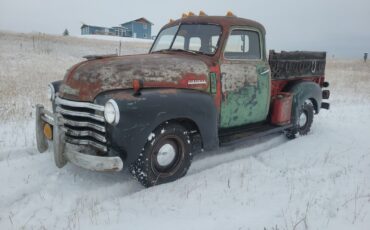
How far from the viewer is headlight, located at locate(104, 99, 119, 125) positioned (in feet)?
11.4

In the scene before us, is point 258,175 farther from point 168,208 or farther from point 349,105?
point 349,105

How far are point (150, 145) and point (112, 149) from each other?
0.43m

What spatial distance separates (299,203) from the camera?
12.2 ft

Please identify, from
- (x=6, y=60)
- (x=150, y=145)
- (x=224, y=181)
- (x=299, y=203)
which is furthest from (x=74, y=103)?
(x=6, y=60)

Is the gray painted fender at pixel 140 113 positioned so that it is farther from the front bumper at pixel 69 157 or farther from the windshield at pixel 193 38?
the windshield at pixel 193 38

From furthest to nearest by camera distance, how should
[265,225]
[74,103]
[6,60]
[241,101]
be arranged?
[6,60], [241,101], [74,103], [265,225]

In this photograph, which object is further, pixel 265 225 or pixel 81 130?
pixel 81 130

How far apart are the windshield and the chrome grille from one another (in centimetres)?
199

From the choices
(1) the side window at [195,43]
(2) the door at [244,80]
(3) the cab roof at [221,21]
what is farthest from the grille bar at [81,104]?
(3) the cab roof at [221,21]

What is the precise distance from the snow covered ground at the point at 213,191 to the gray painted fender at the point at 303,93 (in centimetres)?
65

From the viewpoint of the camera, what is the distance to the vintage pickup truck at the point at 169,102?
12.1 feet

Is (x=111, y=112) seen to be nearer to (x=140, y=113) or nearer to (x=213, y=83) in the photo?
(x=140, y=113)

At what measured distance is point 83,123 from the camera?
375 cm

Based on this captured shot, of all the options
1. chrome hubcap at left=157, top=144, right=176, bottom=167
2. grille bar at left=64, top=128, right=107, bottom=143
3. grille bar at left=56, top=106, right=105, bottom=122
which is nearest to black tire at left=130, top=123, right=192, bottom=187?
chrome hubcap at left=157, top=144, right=176, bottom=167
